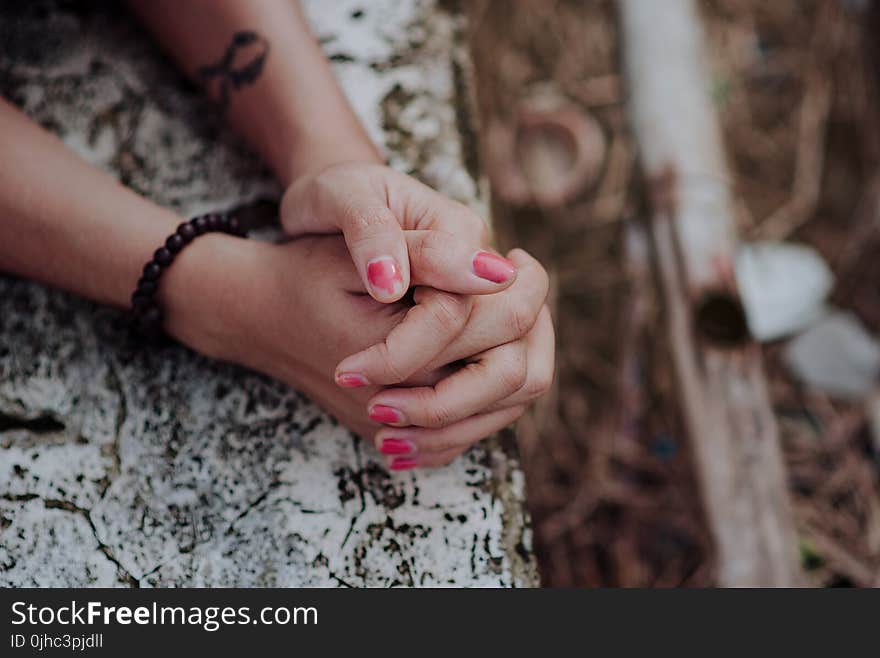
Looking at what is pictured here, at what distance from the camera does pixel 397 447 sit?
79cm

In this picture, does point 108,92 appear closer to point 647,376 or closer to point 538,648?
point 538,648

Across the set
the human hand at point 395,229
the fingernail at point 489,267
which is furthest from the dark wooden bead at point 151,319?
the fingernail at point 489,267

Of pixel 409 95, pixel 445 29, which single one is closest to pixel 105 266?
pixel 409 95

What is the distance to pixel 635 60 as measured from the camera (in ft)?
4.79

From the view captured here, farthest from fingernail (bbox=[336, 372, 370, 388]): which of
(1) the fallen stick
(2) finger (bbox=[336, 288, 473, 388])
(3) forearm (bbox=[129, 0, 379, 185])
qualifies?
(1) the fallen stick

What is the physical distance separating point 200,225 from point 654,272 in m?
0.89

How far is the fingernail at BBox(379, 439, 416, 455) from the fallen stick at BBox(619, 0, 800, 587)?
0.67 m

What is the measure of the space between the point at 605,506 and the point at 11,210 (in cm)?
130

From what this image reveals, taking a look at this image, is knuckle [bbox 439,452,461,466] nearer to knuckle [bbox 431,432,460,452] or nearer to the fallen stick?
knuckle [bbox 431,432,460,452]

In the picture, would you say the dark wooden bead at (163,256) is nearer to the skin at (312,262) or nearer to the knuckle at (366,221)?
the skin at (312,262)

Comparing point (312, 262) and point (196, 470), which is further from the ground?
point (312, 262)

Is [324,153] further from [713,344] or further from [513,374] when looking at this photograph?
[713,344]

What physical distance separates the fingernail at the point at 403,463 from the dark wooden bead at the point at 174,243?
0.37m

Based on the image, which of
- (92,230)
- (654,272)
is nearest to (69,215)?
(92,230)
